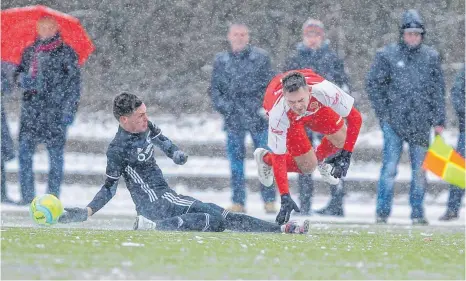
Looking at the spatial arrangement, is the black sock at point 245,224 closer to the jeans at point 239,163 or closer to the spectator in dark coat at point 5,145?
the jeans at point 239,163

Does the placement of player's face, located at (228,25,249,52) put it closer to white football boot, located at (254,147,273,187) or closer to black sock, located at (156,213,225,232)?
white football boot, located at (254,147,273,187)

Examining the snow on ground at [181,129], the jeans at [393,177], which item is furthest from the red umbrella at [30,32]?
the jeans at [393,177]

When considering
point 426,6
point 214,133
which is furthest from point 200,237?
point 426,6

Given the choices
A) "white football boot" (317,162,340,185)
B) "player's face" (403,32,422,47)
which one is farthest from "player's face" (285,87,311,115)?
"player's face" (403,32,422,47)

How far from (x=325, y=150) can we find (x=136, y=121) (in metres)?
2.40

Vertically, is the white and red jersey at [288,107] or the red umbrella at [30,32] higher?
the red umbrella at [30,32]

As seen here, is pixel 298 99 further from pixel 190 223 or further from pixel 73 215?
pixel 73 215

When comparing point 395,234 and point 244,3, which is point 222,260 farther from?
point 244,3

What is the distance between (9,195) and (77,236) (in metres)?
7.82

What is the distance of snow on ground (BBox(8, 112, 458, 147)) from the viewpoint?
66.5 feet

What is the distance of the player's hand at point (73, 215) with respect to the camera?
1119 centimetres

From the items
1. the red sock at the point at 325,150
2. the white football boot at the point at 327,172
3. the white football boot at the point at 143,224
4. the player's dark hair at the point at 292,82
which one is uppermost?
the player's dark hair at the point at 292,82

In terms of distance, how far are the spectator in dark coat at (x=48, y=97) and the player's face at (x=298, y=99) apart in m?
5.15

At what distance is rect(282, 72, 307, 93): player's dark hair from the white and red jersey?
0.30 metres
